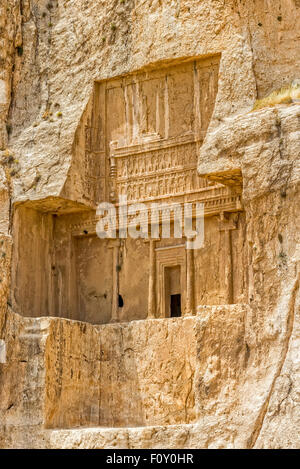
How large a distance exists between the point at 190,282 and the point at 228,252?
0.84m

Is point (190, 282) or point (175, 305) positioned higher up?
point (190, 282)

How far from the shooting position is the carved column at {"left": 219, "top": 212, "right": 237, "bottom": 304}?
62.8 ft

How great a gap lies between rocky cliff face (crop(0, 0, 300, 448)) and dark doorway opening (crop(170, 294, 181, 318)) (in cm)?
85

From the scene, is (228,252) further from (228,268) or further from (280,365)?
(280,365)

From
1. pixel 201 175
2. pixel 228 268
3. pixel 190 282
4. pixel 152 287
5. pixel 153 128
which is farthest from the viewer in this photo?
pixel 153 128

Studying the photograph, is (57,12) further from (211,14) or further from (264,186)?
(264,186)

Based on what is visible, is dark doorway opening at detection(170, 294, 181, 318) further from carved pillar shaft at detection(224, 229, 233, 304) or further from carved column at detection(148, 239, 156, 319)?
carved pillar shaft at detection(224, 229, 233, 304)

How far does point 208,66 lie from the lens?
66.0ft

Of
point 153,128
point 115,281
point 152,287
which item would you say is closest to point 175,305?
point 152,287

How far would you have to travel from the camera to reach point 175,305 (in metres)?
20.2

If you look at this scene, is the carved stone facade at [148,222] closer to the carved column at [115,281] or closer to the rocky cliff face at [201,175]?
the carved column at [115,281]

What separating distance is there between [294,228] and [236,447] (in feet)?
10.9

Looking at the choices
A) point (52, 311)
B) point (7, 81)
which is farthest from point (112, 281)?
point (7, 81)

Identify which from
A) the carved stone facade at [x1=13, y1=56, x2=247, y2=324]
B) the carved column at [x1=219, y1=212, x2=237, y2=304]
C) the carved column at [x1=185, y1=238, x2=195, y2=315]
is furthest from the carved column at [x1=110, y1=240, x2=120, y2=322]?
the carved column at [x1=219, y1=212, x2=237, y2=304]
